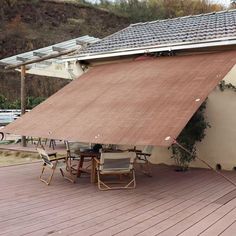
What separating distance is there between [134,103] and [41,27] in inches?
1432

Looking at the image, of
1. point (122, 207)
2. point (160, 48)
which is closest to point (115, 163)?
point (122, 207)

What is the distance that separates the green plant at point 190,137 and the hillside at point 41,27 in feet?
86.3

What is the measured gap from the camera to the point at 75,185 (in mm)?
9281

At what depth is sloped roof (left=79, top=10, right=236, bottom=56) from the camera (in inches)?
422

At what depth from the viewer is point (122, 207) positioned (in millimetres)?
7277

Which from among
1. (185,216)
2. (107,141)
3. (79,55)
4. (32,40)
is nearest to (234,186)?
(185,216)

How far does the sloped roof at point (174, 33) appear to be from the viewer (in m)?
10.7

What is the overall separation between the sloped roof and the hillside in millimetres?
22449

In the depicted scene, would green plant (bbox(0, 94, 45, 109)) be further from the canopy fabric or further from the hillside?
the canopy fabric

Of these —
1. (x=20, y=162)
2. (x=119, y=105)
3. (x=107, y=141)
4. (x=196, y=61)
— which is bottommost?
(x=20, y=162)

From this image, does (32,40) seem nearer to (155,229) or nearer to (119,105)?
(119,105)

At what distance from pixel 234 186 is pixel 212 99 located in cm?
320

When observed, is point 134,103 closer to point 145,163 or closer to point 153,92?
point 153,92

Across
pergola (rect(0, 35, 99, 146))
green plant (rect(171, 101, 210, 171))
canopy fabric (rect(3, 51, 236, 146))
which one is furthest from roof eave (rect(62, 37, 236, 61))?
green plant (rect(171, 101, 210, 171))
